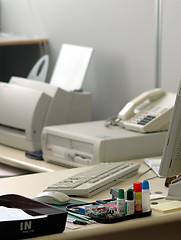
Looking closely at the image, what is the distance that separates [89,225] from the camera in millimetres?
1456

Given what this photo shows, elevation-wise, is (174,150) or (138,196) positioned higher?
(174,150)

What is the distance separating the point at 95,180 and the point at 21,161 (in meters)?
0.90

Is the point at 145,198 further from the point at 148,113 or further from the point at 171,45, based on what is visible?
the point at 171,45

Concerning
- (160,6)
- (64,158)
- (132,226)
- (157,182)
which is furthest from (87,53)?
(132,226)

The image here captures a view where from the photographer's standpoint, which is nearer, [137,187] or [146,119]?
[137,187]

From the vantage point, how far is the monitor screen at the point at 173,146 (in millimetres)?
1614

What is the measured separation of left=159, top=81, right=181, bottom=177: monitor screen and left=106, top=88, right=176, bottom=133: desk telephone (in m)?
0.77

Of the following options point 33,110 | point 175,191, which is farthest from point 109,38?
point 175,191

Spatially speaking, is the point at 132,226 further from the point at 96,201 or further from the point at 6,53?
the point at 6,53

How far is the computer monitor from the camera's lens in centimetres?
162

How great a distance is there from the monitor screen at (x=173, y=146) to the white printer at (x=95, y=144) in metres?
0.66

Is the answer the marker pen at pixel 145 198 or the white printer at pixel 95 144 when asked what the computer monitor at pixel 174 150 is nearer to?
the marker pen at pixel 145 198

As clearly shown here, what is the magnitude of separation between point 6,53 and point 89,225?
2.95 metres

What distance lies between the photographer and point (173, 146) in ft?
5.37
